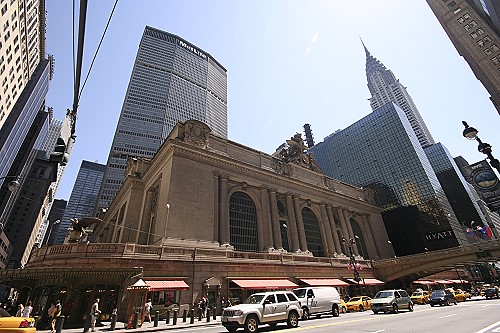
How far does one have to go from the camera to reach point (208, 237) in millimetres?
29703

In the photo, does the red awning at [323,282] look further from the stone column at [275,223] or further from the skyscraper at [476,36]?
the skyscraper at [476,36]

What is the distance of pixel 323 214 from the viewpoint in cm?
4700

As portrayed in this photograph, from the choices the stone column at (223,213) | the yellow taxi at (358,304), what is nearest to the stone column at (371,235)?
the yellow taxi at (358,304)

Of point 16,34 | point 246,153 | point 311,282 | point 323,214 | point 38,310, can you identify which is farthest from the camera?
point 16,34

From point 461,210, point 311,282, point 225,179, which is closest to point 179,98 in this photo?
point 225,179

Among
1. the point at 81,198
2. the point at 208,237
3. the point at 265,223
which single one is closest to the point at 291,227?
the point at 265,223

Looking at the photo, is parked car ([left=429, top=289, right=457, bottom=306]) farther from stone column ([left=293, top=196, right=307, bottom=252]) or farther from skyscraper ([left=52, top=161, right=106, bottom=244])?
skyscraper ([left=52, top=161, right=106, bottom=244])

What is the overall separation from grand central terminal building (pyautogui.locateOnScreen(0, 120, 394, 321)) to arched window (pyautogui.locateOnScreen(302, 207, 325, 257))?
20 centimetres

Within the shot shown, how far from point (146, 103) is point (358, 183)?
9498cm

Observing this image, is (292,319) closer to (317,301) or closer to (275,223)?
(317,301)

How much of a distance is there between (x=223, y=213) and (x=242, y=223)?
3.97 metres

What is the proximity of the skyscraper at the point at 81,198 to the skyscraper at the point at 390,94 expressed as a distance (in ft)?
→ 675

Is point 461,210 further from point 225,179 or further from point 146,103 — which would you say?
point 146,103

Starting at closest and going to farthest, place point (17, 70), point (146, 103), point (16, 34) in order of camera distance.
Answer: point (16, 34), point (17, 70), point (146, 103)
